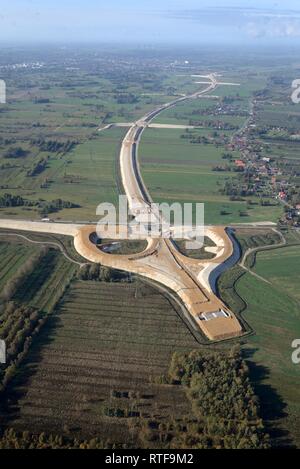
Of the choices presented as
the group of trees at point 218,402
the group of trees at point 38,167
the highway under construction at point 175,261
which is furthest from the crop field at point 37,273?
the group of trees at point 38,167

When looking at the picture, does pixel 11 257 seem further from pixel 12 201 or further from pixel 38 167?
pixel 38 167

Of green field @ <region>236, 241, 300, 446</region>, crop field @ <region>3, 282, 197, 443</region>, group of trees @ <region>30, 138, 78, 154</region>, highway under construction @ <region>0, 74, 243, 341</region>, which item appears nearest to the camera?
crop field @ <region>3, 282, 197, 443</region>

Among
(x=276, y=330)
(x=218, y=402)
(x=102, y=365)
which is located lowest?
(x=102, y=365)

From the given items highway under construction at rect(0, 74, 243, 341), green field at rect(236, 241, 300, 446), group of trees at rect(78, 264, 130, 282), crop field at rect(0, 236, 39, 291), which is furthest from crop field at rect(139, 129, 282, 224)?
crop field at rect(0, 236, 39, 291)

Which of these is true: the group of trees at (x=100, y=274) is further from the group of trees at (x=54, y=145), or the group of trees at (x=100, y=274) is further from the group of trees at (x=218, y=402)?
the group of trees at (x=54, y=145)

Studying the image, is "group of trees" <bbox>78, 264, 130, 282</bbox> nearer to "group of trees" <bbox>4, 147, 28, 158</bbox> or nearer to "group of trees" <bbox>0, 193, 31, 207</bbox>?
"group of trees" <bbox>0, 193, 31, 207</bbox>

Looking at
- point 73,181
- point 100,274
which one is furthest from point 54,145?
point 100,274
